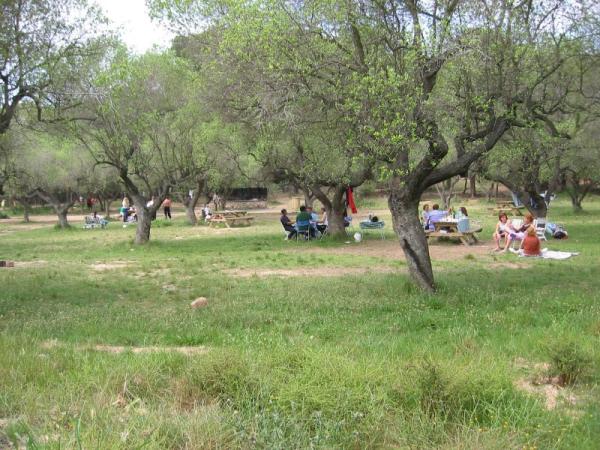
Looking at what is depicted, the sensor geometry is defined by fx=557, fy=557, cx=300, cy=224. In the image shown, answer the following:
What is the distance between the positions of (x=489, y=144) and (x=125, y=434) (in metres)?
7.57

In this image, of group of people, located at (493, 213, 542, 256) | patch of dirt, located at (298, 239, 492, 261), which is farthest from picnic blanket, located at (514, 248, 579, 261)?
patch of dirt, located at (298, 239, 492, 261)


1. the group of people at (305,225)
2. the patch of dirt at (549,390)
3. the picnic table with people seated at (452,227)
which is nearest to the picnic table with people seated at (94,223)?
the group of people at (305,225)

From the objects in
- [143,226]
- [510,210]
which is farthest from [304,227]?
[510,210]

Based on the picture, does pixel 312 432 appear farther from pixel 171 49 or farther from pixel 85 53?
pixel 171 49

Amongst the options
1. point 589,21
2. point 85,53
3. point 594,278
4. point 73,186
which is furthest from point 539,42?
point 73,186

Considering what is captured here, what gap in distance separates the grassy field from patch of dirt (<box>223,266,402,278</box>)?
13.4 inches

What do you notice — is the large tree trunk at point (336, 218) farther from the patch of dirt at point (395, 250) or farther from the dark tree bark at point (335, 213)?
the patch of dirt at point (395, 250)

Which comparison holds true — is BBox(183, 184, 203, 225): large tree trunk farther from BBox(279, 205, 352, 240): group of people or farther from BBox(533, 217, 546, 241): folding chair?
BBox(533, 217, 546, 241): folding chair

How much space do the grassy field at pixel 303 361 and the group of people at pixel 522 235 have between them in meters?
2.47

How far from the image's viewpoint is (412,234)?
9.03 m

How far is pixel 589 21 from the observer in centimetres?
1117

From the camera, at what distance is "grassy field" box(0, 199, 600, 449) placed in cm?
326

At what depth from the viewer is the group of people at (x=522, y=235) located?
13547 millimetres

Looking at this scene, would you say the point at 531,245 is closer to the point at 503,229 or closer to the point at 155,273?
the point at 503,229
